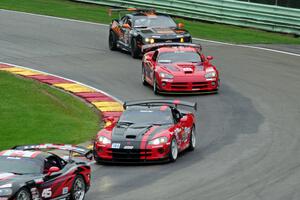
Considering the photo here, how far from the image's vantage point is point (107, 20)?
4562 centimetres

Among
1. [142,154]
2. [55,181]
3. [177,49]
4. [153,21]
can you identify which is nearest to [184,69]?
[177,49]

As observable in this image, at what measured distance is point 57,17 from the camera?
1831 inches

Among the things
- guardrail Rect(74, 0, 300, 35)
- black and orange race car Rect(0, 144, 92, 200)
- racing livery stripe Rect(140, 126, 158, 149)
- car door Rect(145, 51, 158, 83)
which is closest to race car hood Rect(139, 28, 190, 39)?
car door Rect(145, 51, 158, 83)

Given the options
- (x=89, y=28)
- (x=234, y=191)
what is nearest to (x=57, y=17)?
(x=89, y=28)

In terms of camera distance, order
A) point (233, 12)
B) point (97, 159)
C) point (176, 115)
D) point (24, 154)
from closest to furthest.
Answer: point (24, 154), point (97, 159), point (176, 115), point (233, 12)

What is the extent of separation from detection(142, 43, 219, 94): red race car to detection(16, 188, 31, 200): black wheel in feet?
46.0

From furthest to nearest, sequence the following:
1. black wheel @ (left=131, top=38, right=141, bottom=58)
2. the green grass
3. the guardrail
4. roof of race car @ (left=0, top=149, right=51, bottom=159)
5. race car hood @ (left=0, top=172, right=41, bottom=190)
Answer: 1. the guardrail
2. black wheel @ (left=131, top=38, right=141, bottom=58)
3. the green grass
4. roof of race car @ (left=0, top=149, right=51, bottom=159)
5. race car hood @ (left=0, top=172, right=41, bottom=190)

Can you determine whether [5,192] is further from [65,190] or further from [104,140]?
[104,140]

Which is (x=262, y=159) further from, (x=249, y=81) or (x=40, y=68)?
(x=40, y=68)

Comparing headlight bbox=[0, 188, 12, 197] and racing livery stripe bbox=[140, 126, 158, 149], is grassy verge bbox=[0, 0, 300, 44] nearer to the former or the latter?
racing livery stripe bbox=[140, 126, 158, 149]

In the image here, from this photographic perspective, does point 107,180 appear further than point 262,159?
No

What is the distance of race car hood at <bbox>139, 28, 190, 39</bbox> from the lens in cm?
3619

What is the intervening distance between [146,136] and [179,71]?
8.94 meters

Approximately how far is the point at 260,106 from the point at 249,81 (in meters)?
4.03
